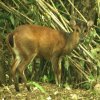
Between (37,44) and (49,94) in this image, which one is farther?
(37,44)

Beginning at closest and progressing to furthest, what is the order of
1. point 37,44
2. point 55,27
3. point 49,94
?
point 49,94 < point 37,44 < point 55,27

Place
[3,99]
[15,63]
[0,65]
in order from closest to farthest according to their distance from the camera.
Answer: [3,99] → [15,63] → [0,65]

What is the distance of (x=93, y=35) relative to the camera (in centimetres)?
947

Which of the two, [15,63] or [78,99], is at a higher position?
[15,63]

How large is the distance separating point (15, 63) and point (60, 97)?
94cm

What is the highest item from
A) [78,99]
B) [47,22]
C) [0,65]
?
[47,22]

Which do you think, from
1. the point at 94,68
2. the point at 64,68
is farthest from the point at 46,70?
the point at 94,68

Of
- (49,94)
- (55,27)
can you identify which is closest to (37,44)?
(49,94)

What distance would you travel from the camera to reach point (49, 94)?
8039 mm

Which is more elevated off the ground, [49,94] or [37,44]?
[37,44]

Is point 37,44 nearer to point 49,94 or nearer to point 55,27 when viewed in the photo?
point 49,94

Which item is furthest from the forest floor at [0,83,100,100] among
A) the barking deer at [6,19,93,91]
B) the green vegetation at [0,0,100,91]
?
the green vegetation at [0,0,100,91]

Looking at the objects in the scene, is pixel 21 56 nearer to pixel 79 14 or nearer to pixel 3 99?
pixel 3 99

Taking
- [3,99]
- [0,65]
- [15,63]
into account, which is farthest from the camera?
[0,65]
